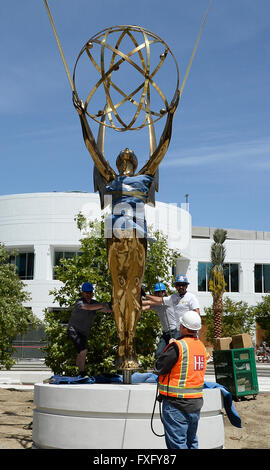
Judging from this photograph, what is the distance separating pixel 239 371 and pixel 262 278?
3397 centimetres

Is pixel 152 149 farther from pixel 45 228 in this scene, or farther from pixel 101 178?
pixel 45 228

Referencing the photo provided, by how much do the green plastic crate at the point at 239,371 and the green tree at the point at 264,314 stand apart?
2743 cm

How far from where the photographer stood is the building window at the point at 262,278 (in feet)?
155

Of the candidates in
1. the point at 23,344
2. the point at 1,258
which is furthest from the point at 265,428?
the point at 23,344

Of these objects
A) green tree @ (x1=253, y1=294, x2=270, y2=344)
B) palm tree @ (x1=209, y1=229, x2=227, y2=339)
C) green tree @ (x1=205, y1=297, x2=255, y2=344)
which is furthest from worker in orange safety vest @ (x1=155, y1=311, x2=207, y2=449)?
green tree @ (x1=253, y1=294, x2=270, y2=344)

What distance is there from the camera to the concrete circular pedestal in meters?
6.16

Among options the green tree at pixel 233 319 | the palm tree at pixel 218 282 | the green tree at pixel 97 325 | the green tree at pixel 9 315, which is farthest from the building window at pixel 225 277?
the green tree at pixel 97 325

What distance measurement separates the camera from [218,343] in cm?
1537

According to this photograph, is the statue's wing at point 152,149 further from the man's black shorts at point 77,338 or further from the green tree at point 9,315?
the green tree at point 9,315

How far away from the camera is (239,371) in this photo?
14.5 meters

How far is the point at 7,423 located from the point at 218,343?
7448 mm

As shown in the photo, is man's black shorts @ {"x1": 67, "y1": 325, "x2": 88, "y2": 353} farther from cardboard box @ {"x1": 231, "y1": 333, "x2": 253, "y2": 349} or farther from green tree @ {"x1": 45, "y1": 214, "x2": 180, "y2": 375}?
cardboard box @ {"x1": 231, "y1": 333, "x2": 253, "y2": 349}

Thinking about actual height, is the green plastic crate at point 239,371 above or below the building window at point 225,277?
below
